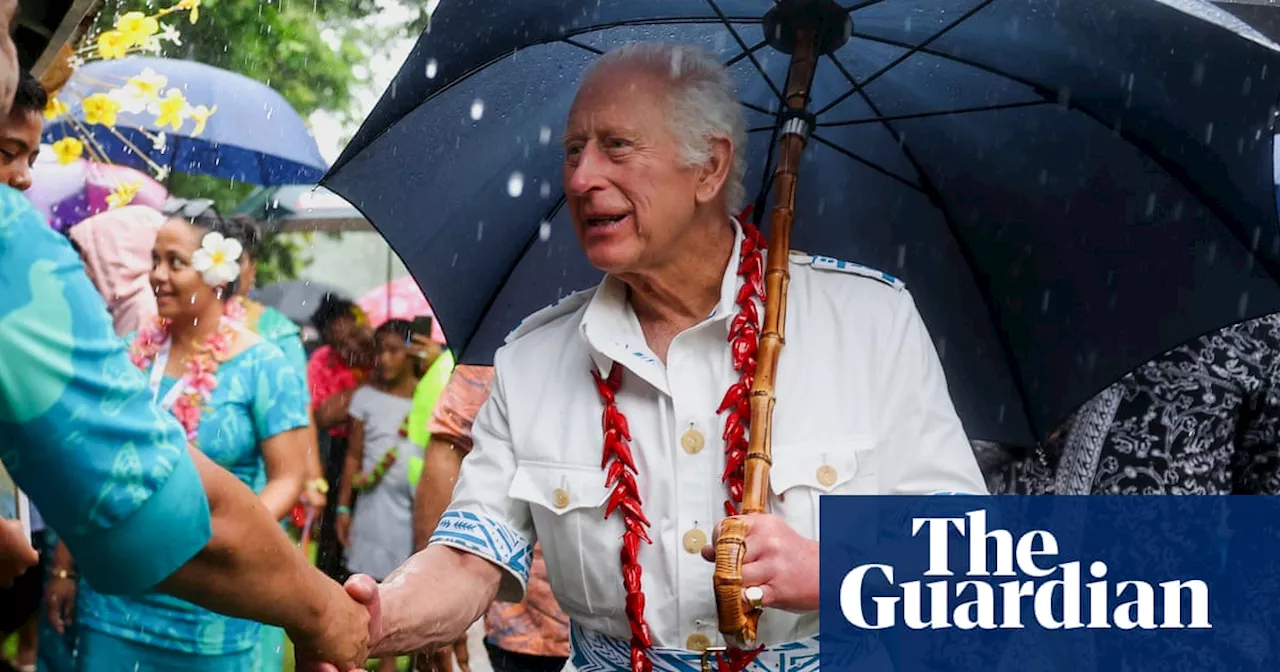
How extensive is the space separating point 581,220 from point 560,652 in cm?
212

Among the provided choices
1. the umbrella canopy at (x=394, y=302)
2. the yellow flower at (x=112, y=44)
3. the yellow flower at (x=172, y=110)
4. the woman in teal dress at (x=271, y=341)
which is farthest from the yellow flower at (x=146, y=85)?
the umbrella canopy at (x=394, y=302)

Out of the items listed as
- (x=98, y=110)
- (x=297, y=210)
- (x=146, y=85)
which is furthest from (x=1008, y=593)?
(x=297, y=210)

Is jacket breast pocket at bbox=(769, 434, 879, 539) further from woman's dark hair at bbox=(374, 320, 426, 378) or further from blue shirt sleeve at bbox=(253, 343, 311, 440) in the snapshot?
woman's dark hair at bbox=(374, 320, 426, 378)

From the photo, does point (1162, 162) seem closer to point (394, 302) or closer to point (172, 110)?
point (172, 110)

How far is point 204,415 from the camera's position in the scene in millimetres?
4266

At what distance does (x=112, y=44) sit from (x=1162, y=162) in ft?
9.39

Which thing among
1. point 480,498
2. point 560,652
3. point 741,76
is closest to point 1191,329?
point 741,76

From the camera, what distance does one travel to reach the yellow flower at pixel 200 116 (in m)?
6.33

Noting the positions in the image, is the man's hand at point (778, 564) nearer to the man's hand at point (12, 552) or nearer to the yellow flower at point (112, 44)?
the man's hand at point (12, 552)

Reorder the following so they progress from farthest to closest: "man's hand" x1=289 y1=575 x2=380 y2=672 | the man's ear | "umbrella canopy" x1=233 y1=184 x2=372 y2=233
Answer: "umbrella canopy" x1=233 y1=184 x2=372 y2=233, the man's ear, "man's hand" x1=289 y1=575 x2=380 y2=672

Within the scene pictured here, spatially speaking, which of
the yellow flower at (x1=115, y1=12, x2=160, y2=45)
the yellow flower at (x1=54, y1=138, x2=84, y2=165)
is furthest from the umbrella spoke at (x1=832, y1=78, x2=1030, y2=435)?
the yellow flower at (x1=54, y1=138, x2=84, y2=165)

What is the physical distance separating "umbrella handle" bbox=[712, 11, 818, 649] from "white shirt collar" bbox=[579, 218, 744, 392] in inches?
2.8

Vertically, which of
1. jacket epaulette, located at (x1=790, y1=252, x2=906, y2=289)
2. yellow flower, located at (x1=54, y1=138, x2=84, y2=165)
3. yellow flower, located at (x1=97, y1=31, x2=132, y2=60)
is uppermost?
yellow flower, located at (x1=97, y1=31, x2=132, y2=60)

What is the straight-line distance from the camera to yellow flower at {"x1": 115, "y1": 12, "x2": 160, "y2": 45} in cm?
417
